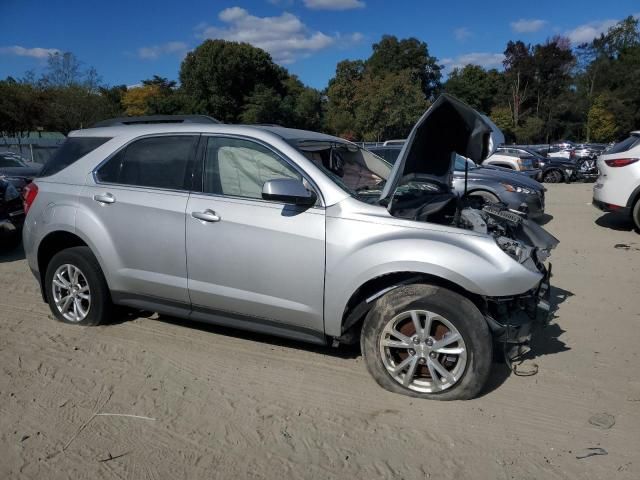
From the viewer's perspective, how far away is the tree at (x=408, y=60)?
72.7 m

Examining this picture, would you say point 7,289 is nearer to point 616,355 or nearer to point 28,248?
point 28,248

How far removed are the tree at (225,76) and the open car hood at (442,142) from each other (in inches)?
1974

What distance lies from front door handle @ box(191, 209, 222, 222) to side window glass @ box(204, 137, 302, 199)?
0.61ft

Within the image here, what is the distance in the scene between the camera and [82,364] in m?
3.97

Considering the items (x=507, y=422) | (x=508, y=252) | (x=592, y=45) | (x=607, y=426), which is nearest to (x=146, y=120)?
(x=508, y=252)

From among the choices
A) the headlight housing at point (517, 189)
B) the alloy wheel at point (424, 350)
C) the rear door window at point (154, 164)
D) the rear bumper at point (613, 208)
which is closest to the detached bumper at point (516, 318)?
the alloy wheel at point (424, 350)

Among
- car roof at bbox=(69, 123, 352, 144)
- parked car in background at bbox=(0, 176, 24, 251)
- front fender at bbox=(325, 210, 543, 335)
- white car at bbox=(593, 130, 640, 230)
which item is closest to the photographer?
front fender at bbox=(325, 210, 543, 335)

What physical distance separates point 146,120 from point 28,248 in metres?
1.58

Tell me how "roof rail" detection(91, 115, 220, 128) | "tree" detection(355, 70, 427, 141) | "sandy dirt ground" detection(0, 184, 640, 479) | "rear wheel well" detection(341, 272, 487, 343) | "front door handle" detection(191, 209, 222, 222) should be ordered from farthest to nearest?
"tree" detection(355, 70, 427, 141), "roof rail" detection(91, 115, 220, 128), "front door handle" detection(191, 209, 222, 222), "rear wheel well" detection(341, 272, 487, 343), "sandy dirt ground" detection(0, 184, 640, 479)

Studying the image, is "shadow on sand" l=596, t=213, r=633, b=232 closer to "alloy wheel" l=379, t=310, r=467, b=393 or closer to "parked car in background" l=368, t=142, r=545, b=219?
"parked car in background" l=368, t=142, r=545, b=219

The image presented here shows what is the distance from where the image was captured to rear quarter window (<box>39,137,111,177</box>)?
180 inches

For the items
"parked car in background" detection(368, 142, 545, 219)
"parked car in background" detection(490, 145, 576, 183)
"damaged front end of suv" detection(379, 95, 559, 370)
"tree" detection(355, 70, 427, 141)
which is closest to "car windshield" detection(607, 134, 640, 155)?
"parked car in background" detection(368, 142, 545, 219)

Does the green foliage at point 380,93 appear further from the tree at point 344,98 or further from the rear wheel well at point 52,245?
the rear wheel well at point 52,245

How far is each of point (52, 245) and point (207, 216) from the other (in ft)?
6.00
